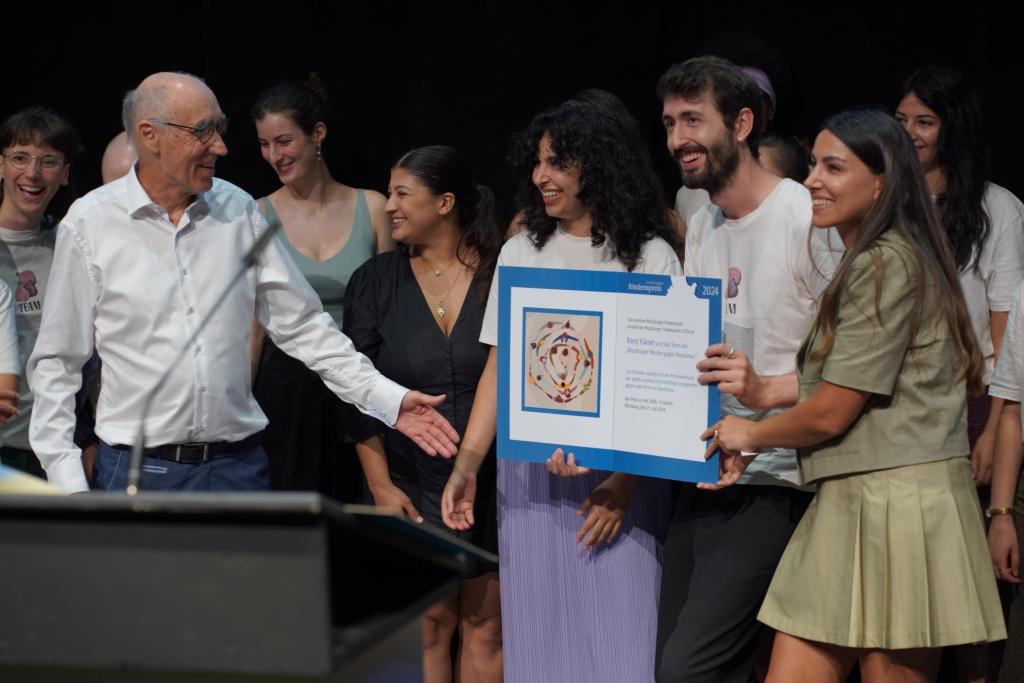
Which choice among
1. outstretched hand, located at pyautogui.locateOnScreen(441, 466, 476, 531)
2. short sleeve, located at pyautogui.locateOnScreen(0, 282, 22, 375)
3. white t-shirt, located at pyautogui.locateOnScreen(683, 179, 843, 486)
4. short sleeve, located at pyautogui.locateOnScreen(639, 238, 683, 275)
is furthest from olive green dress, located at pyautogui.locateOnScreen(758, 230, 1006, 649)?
short sleeve, located at pyautogui.locateOnScreen(0, 282, 22, 375)

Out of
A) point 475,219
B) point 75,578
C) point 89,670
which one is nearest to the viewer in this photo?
point 75,578

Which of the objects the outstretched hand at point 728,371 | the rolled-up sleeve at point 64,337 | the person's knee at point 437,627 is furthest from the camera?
the person's knee at point 437,627

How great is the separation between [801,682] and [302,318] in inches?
66.6

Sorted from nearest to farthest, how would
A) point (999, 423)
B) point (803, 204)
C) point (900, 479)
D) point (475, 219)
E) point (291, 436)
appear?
point (900, 479) → point (803, 204) → point (999, 423) → point (475, 219) → point (291, 436)

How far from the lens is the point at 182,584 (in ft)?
5.51

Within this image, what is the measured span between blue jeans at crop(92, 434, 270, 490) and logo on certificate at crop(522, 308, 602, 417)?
0.80 metres

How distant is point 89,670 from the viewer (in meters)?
1.89

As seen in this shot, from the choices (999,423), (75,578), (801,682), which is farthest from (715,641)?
(75,578)

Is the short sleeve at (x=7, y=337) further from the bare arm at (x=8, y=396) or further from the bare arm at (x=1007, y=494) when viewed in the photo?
the bare arm at (x=1007, y=494)

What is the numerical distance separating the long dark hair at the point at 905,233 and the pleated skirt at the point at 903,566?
0.30 meters

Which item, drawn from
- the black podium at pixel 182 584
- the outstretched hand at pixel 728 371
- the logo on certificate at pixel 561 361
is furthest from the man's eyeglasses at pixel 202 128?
the black podium at pixel 182 584

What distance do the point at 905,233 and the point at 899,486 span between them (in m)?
0.56

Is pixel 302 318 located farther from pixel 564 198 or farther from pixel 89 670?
pixel 89 670

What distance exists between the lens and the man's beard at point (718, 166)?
3209 mm
